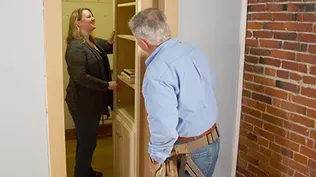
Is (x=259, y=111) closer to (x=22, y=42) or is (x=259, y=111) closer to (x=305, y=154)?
(x=305, y=154)

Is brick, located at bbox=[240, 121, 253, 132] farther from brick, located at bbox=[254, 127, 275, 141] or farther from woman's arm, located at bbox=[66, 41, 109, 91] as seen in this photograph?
woman's arm, located at bbox=[66, 41, 109, 91]

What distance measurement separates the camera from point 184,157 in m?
1.95

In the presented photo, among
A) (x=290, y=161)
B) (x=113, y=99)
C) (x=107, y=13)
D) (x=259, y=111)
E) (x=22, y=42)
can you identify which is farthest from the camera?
(x=107, y=13)

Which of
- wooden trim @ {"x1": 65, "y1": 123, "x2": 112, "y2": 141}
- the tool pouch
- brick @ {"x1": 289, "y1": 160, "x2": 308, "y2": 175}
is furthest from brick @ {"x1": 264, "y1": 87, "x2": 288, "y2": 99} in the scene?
wooden trim @ {"x1": 65, "y1": 123, "x2": 112, "y2": 141}

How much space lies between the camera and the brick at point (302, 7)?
195 cm

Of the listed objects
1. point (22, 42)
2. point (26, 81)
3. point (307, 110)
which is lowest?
point (307, 110)

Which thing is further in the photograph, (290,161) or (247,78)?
(247,78)

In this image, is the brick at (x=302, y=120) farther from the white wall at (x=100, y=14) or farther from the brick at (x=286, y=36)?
the white wall at (x=100, y=14)

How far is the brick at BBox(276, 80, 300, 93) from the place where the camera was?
6.89ft

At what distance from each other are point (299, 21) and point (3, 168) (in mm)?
1873

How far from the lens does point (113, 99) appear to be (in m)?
3.15

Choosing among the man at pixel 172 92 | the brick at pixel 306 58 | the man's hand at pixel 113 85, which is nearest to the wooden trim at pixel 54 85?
the man at pixel 172 92

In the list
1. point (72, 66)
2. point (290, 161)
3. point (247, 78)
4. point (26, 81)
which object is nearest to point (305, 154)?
point (290, 161)

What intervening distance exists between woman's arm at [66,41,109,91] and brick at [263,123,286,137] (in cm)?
138
